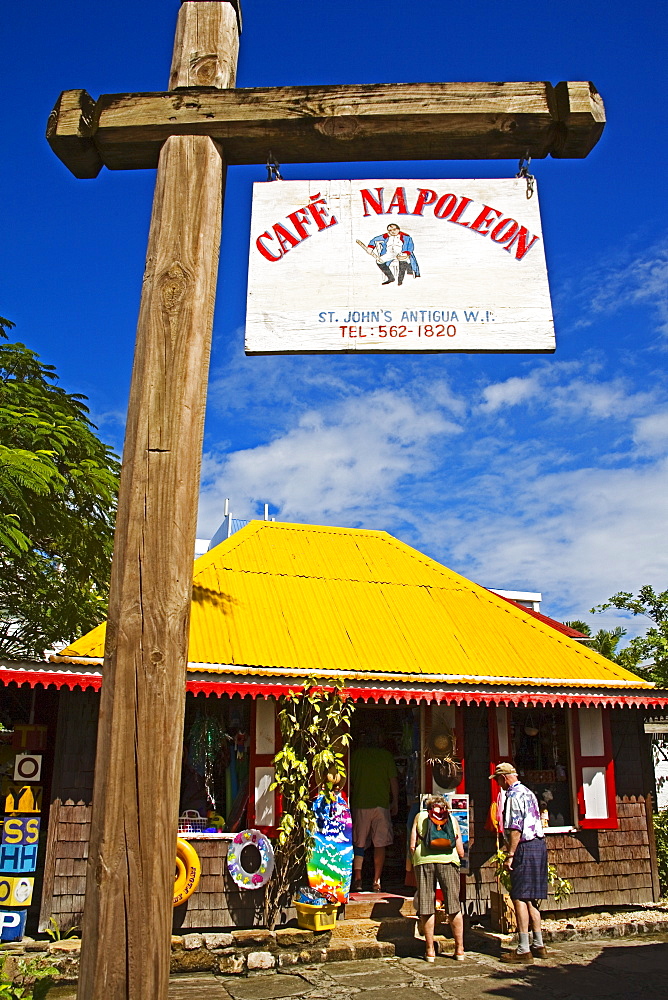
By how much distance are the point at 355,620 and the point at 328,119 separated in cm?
833

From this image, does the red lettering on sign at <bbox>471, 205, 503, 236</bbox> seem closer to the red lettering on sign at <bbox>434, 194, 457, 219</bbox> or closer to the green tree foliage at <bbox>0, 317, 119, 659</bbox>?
the red lettering on sign at <bbox>434, 194, 457, 219</bbox>

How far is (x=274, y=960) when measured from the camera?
7.64 meters

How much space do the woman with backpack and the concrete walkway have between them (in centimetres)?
28

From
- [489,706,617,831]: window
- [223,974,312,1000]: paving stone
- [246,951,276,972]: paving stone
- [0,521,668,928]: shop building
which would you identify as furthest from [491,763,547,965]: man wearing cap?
[246,951,276,972]: paving stone

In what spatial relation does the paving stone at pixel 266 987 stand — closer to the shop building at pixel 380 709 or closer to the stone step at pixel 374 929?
the stone step at pixel 374 929

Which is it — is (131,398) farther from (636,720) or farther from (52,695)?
(636,720)

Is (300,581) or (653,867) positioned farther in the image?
(300,581)

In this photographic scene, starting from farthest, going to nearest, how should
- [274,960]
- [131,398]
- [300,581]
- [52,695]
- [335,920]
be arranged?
1. [300,581]
2. [52,695]
3. [335,920]
4. [274,960]
5. [131,398]

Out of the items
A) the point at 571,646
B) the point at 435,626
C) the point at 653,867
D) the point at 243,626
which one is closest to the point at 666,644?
the point at 571,646

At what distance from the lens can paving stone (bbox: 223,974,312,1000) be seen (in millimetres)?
6781

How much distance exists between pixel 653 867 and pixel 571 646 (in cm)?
318

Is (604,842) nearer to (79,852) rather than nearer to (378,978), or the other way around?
(378,978)

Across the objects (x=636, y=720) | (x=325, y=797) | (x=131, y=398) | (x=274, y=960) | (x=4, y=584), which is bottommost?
(x=274, y=960)

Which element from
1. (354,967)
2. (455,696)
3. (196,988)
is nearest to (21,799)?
(196,988)
